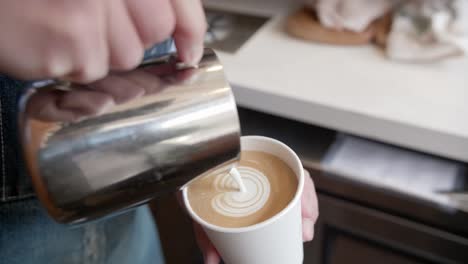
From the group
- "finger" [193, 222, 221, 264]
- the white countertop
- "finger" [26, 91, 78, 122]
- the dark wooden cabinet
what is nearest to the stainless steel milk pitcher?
"finger" [26, 91, 78, 122]

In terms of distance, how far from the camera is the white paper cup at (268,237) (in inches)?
13.2

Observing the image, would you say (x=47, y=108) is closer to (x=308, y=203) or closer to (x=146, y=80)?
(x=146, y=80)

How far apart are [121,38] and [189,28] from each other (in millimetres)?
45

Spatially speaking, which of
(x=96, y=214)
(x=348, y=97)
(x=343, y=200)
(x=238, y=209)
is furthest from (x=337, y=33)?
(x=96, y=214)

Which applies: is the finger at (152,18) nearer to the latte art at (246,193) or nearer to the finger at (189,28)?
the finger at (189,28)

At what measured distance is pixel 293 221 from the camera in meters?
0.35

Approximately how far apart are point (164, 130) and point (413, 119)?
0.38m

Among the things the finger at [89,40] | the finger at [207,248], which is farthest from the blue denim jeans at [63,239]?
the finger at [89,40]

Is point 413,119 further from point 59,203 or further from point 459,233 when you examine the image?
point 59,203

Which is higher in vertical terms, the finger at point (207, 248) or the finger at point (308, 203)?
the finger at point (308, 203)

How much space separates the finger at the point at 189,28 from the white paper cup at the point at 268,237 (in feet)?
0.43

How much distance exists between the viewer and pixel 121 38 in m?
0.23

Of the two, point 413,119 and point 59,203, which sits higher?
point 59,203

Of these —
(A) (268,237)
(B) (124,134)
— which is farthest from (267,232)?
(B) (124,134)
